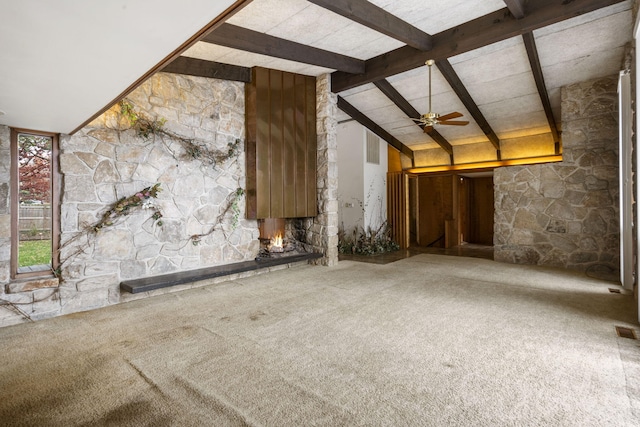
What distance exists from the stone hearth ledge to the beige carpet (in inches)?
8.8

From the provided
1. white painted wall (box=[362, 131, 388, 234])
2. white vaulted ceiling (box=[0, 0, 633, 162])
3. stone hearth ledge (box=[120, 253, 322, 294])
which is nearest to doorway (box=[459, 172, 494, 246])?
white vaulted ceiling (box=[0, 0, 633, 162])

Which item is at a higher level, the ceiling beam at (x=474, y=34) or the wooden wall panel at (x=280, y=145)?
the ceiling beam at (x=474, y=34)

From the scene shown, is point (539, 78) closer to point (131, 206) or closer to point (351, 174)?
point (351, 174)

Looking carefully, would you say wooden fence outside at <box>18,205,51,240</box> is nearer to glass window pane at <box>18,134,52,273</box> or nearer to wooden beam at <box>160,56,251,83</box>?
glass window pane at <box>18,134,52,273</box>

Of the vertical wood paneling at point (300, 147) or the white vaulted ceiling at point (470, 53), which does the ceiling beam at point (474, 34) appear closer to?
the white vaulted ceiling at point (470, 53)

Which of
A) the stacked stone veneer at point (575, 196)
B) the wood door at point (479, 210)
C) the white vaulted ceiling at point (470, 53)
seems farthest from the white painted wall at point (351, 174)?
the wood door at point (479, 210)

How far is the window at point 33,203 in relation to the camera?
3.52m

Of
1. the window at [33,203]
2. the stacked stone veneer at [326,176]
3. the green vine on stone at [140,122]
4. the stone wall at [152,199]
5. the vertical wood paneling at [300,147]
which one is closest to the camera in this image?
the window at [33,203]

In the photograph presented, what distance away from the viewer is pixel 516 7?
13.4ft

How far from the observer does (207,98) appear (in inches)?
202

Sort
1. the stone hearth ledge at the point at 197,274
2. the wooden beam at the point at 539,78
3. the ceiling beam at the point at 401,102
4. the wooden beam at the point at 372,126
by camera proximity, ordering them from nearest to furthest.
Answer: the stone hearth ledge at the point at 197,274 < the wooden beam at the point at 539,78 < the ceiling beam at the point at 401,102 < the wooden beam at the point at 372,126

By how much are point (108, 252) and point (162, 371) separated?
235 cm

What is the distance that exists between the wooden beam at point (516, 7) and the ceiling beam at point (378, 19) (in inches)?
47.5

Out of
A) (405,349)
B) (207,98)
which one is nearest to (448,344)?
(405,349)
